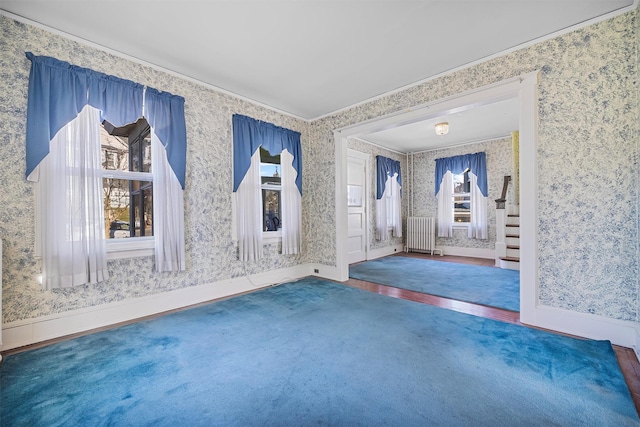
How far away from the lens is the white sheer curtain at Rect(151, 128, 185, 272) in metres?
2.81

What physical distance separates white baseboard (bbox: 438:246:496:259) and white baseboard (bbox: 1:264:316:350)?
5.01 meters

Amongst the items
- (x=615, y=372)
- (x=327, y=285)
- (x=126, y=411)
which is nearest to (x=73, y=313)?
(x=126, y=411)

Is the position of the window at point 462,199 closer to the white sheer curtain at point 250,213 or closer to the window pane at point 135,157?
the white sheer curtain at point 250,213

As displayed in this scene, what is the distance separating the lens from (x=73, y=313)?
2.34 meters

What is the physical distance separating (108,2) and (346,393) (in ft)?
10.7

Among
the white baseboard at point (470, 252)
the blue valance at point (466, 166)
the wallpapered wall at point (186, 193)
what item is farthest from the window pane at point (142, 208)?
the white baseboard at point (470, 252)

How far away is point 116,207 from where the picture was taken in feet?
8.89

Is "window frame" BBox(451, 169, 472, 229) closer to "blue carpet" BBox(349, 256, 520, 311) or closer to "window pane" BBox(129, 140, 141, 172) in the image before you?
"blue carpet" BBox(349, 256, 520, 311)

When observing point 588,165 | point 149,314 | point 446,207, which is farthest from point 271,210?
point 446,207

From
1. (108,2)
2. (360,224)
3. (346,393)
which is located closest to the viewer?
(346,393)

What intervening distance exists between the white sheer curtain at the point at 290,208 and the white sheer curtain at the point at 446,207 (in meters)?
4.25

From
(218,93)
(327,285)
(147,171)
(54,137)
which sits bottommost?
(327,285)

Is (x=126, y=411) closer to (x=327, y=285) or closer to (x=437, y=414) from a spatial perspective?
(x=437, y=414)

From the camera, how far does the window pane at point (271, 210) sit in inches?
158
